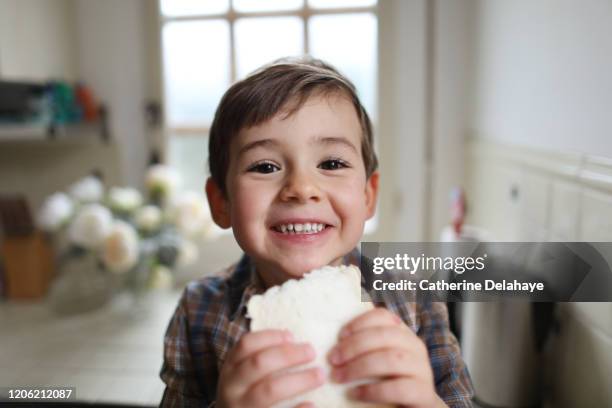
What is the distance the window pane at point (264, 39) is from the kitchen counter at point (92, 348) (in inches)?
18.3

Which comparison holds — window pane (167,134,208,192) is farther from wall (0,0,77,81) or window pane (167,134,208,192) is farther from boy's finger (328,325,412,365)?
boy's finger (328,325,412,365)

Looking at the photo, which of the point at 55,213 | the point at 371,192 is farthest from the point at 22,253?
the point at 371,192

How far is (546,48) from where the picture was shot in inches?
21.5

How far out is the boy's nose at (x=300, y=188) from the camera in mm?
307

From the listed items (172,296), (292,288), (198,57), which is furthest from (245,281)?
(172,296)

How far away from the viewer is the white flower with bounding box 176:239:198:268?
2.93 feet

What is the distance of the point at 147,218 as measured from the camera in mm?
883

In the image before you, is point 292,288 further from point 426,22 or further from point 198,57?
point 426,22

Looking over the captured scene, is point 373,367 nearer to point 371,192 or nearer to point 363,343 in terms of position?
point 363,343

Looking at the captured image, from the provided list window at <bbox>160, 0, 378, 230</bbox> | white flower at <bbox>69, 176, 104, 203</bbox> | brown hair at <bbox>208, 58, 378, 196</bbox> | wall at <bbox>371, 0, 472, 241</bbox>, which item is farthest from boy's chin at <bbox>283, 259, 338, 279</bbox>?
white flower at <bbox>69, 176, 104, 203</bbox>

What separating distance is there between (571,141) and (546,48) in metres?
0.12

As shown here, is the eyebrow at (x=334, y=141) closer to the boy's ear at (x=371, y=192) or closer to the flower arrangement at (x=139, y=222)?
the boy's ear at (x=371, y=192)

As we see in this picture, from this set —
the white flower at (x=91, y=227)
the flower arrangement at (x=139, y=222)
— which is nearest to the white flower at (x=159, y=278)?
the flower arrangement at (x=139, y=222)

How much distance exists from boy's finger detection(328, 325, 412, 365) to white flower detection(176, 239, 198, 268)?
2.18 ft
